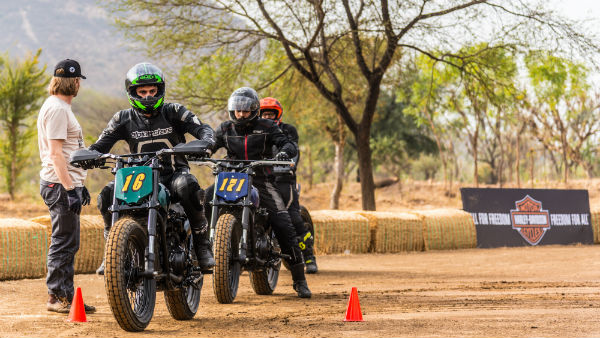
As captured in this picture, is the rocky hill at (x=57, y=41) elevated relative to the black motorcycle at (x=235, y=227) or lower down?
elevated

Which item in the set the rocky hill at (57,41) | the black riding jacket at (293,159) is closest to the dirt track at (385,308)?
the black riding jacket at (293,159)

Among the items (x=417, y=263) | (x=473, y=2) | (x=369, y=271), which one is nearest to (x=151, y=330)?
(x=369, y=271)

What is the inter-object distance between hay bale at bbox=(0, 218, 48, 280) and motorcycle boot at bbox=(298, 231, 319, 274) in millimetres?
3663

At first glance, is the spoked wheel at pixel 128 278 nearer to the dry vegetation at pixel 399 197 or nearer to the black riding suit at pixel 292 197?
the black riding suit at pixel 292 197

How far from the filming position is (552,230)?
1905cm

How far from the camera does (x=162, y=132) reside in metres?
6.41

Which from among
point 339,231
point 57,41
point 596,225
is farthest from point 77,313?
point 57,41

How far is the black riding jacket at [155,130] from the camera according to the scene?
6.39 m

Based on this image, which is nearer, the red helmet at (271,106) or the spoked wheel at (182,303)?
the spoked wheel at (182,303)

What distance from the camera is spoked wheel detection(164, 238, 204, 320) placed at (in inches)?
250

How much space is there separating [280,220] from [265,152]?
816mm

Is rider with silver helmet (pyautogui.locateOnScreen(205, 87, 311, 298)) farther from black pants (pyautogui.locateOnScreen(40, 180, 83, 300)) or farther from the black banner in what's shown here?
the black banner

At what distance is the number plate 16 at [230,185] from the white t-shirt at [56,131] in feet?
4.46

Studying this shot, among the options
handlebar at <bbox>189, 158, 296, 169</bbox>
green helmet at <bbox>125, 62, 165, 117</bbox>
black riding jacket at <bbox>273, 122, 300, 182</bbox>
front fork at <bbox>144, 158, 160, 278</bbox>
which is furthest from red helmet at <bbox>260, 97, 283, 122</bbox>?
front fork at <bbox>144, 158, 160, 278</bbox>
